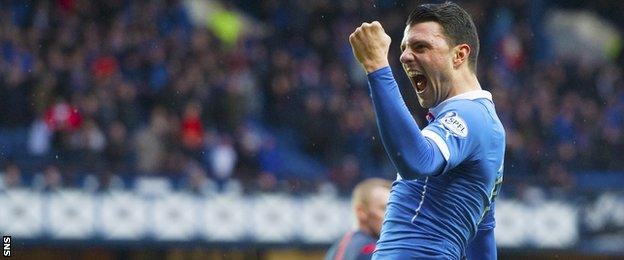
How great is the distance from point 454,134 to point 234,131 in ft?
33.8

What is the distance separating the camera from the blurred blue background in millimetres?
13008

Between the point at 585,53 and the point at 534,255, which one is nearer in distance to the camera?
the point at 534,255

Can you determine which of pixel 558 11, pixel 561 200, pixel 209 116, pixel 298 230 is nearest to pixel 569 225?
pixel 561 200

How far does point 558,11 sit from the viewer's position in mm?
20109

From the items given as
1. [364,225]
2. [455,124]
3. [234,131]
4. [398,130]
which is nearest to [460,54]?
[455,124]

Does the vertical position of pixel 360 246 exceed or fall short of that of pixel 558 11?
it falls short

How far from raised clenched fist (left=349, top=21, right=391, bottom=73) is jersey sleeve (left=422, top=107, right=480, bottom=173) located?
28 cm

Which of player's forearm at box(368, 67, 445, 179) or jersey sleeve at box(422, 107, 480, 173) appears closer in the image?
player's forearm at box(368, 67, 445, 179)

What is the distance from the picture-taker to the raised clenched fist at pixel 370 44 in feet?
12.4

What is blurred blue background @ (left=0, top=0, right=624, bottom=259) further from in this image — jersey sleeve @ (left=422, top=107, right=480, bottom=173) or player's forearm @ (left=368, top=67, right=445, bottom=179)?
player's forearm @ (left=368, top=67, right=445, bottom=179)

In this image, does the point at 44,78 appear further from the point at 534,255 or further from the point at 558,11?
the point at 558,11

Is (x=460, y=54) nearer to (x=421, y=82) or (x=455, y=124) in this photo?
(x=421, y=82)

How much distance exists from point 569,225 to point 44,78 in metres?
6.45

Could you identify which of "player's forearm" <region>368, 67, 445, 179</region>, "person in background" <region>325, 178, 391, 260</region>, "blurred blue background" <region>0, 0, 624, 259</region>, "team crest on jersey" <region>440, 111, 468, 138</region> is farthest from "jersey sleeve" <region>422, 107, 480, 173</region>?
"blurred blue background" <region>0, 0, 624, 259</region>
